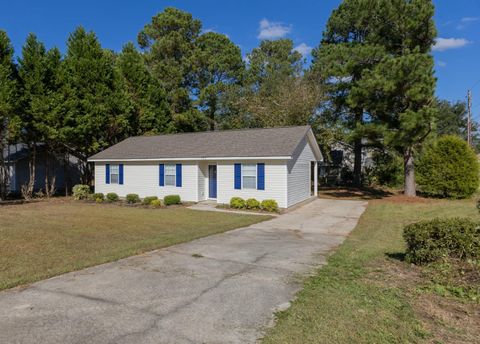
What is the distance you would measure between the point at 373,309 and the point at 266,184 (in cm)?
1174

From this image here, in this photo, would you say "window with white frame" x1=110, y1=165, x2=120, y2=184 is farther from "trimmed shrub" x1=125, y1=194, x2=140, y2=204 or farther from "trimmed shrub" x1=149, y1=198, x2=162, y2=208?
"trimmed shrub" x1=149, y1=198, x2=162, y2=208

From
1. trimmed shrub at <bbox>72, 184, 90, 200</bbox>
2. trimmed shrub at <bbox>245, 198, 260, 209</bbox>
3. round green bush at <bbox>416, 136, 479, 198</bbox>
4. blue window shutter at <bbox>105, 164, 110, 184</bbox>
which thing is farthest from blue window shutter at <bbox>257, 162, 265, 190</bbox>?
trimmed shrub at <bbox>72, 184, 90, 200</bbox>

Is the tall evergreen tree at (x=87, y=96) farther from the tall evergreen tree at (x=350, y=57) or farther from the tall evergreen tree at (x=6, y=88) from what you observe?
the tall evergreen tree at (x=350, y=57)

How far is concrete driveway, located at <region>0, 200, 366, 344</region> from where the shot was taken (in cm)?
380

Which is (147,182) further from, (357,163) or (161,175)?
(357,163)

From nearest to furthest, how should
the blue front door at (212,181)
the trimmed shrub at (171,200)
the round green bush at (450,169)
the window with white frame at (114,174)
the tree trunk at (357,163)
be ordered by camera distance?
1. the trimmed shrub at (171,200)
2. the blue front door at (212,181)
3. the round green bush at (450,169)
4. the window with white frame at (114,174)
5. the tree trunk at (357,163)

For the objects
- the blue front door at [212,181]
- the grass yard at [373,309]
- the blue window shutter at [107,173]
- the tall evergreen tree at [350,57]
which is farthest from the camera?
the blue window shutter at [107,173]

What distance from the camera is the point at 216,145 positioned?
1847cm

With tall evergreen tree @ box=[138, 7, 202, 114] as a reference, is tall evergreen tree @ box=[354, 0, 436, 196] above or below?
below

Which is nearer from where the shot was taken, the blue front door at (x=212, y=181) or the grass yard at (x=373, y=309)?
the grass yard at (x=373, y=309)

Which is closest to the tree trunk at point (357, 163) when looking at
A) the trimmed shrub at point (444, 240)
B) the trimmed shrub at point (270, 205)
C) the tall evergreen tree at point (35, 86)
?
the trimmed shrub at point (270, 205)

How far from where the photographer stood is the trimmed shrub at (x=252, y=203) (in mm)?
15609

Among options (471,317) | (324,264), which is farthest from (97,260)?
(471,317)

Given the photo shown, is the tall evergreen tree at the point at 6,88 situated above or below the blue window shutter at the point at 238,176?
above
